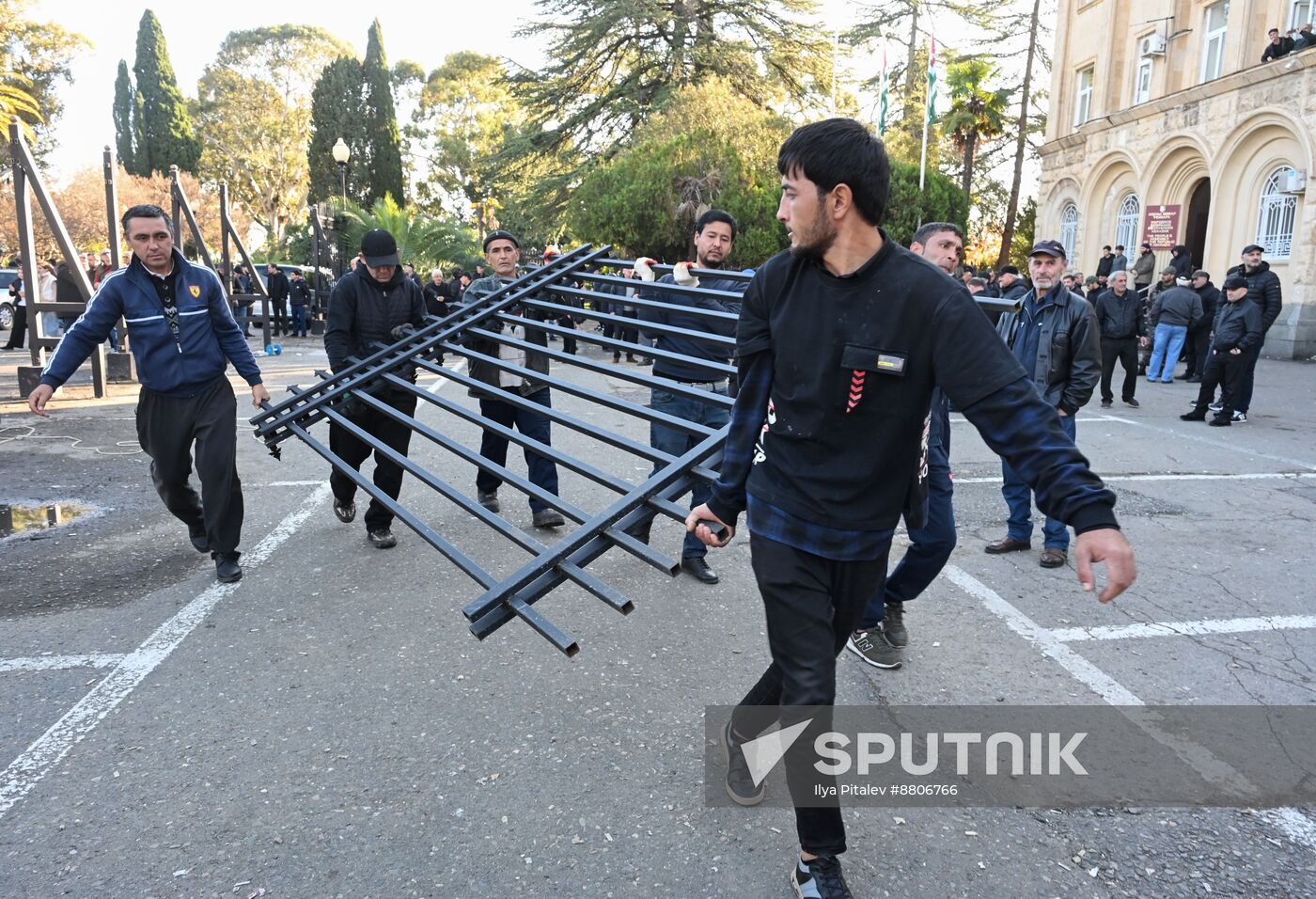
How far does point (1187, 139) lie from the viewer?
21.5 metres

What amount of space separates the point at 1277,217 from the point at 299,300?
23384 mm

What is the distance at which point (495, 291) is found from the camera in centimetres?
577

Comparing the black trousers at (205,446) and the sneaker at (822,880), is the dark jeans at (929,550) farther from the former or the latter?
the black trousers at (205,446)

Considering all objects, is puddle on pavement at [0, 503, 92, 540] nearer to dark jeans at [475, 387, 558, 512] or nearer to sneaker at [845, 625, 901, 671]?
dark jeans at [475, 387, 558, 512]

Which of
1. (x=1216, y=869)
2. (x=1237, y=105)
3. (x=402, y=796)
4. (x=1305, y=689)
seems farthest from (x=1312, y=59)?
(x=402, y=796)

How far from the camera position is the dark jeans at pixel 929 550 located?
3.89m

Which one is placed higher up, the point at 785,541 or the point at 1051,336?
the point at 1051,336

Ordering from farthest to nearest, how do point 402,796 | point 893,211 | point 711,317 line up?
1. point 893,211
2. point 711,317
3. point 402,796

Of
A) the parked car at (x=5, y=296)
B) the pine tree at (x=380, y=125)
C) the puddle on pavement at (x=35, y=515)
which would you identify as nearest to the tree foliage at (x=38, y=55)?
the parked car at (x=5, y=296)

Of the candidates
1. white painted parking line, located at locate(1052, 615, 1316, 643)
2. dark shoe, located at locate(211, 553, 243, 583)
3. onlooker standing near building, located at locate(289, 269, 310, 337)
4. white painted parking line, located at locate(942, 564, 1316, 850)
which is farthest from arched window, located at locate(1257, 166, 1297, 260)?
onlooker standing near building, located at locate(289, 269, 310, 337)

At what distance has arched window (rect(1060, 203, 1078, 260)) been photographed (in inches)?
1055

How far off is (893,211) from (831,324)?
21692 millimetres

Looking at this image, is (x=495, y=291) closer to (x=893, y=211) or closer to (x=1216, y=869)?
(x=1216, y=869)

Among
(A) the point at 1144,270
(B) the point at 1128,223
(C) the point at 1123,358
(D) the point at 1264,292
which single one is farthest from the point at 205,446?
(B) the point at 1128,223
